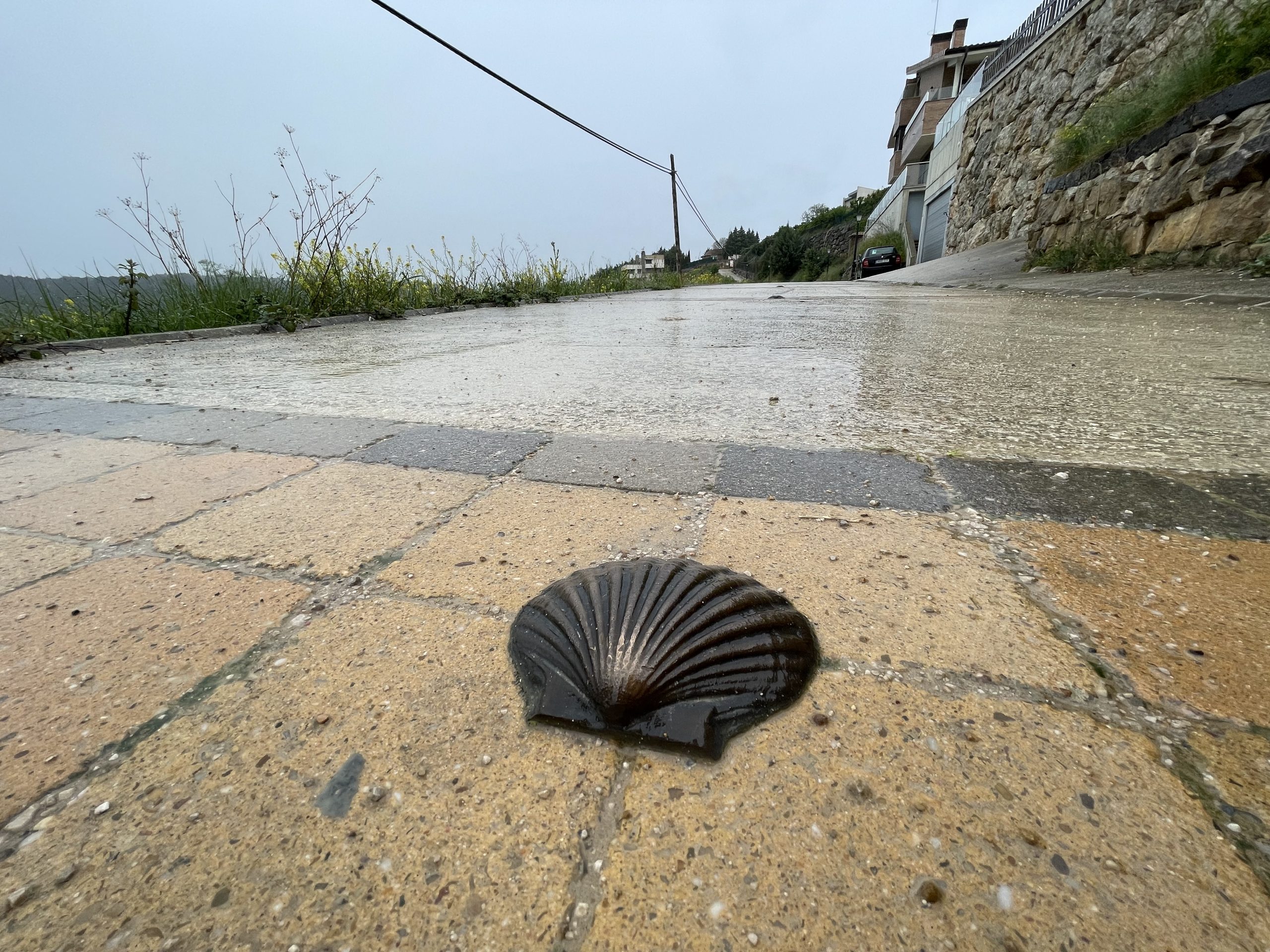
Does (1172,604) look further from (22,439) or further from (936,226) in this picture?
(936,226)

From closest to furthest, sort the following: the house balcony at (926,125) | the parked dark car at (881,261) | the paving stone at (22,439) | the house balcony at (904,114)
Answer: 1. the paving stone at (22,439)
2. the parked dark car at (881,261)
3. the house balcony at (926,125)
4. the house balcony at (904,114)

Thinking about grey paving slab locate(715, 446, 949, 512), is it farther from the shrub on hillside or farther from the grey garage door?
the shrub on hillside

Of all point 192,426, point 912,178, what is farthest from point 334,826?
point 912,178

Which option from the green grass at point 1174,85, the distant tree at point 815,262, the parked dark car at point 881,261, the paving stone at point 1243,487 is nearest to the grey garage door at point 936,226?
the parked dark car at point 881,261

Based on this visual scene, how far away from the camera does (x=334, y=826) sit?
1.72 feet

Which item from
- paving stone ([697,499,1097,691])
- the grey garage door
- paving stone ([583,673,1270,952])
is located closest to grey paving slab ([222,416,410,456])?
paving stone ([697,499,1097,691])

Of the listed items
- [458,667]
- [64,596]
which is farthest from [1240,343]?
[64,596]

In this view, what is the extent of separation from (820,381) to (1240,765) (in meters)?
1.80

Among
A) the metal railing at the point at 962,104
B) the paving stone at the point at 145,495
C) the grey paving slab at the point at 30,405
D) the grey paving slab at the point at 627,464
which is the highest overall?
the metal railing at the point at 962,104

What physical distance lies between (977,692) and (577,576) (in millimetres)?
560

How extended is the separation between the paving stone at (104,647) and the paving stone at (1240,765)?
116cm

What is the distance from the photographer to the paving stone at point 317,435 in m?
1.54

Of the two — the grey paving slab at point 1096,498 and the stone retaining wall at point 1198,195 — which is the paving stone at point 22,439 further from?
the stone retaining wall at point 1198,195

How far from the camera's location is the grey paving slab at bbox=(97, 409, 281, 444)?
5.52 ft
